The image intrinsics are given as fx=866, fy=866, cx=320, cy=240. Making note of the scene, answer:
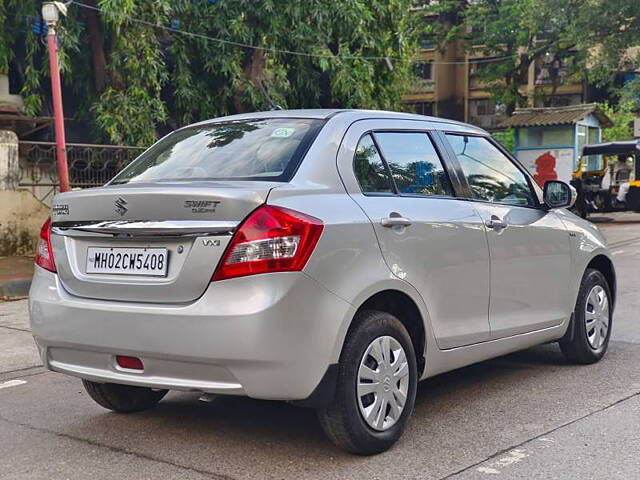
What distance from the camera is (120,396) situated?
491 cm

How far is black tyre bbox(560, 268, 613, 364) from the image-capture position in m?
5.94

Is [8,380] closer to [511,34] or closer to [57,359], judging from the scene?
[57,359]

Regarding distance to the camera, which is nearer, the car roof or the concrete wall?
the car roof

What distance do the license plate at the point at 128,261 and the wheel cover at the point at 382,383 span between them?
1034 mm

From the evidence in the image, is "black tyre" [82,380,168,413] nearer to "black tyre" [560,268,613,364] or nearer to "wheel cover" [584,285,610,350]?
"black tyre" [560,268,613,364]

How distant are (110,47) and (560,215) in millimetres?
13037

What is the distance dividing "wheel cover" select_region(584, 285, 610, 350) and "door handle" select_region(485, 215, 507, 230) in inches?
49.2

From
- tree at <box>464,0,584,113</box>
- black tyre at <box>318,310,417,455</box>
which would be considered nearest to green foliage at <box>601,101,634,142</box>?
tree at <box>464,0,584,113</box>

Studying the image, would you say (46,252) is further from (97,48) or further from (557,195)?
(97,48)

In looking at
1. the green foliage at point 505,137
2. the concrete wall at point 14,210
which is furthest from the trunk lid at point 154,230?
the green foliage at point 505,137

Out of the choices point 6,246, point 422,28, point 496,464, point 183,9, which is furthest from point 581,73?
point 496,464

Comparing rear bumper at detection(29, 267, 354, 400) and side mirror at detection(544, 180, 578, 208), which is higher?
side mirror at detection(544, 180, 578, 208)

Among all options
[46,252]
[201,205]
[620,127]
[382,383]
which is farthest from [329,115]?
[620,127]

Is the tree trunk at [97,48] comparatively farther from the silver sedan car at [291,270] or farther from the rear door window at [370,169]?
the rear door window at [370,169]
